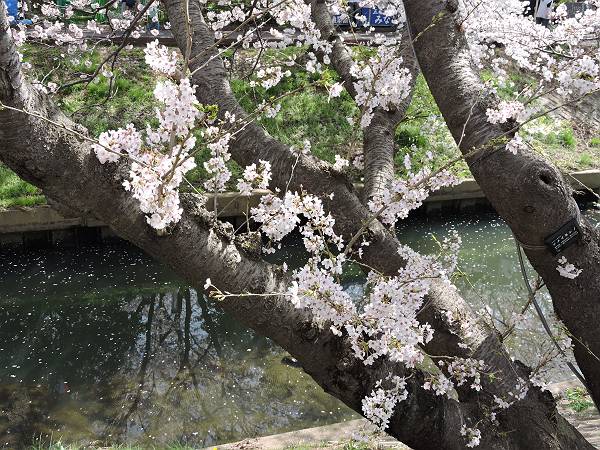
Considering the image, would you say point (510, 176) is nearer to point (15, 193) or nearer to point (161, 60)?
point (161, 60)

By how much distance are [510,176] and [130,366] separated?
4.61 m

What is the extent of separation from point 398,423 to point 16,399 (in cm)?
418

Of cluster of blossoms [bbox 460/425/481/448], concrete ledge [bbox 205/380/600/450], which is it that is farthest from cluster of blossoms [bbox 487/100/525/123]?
concrete ledge [bbox 205/380/600/450]

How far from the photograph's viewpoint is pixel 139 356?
5953 millimetres

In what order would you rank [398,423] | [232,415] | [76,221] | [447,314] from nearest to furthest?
[398,423]
[447,314]
[232,415]
[76,221]

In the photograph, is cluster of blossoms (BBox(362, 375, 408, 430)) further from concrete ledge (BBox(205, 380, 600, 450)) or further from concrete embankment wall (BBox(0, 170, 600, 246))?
concrete embankment wall (BBox(0, 170, 600, 246))

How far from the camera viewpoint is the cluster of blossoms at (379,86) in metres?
3.16

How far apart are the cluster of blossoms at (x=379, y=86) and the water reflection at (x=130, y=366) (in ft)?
9.35

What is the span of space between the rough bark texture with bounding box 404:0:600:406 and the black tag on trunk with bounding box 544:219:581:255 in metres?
0.02

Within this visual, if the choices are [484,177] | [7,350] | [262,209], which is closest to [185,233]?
[262,209]

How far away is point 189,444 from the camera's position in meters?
4.79

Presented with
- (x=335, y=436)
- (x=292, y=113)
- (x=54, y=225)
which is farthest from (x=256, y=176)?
(x=292, y=113)

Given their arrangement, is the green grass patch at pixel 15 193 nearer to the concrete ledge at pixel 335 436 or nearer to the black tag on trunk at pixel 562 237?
the concrete ledge at pixel 335 436

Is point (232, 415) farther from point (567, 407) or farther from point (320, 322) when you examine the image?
point (320, 322)
